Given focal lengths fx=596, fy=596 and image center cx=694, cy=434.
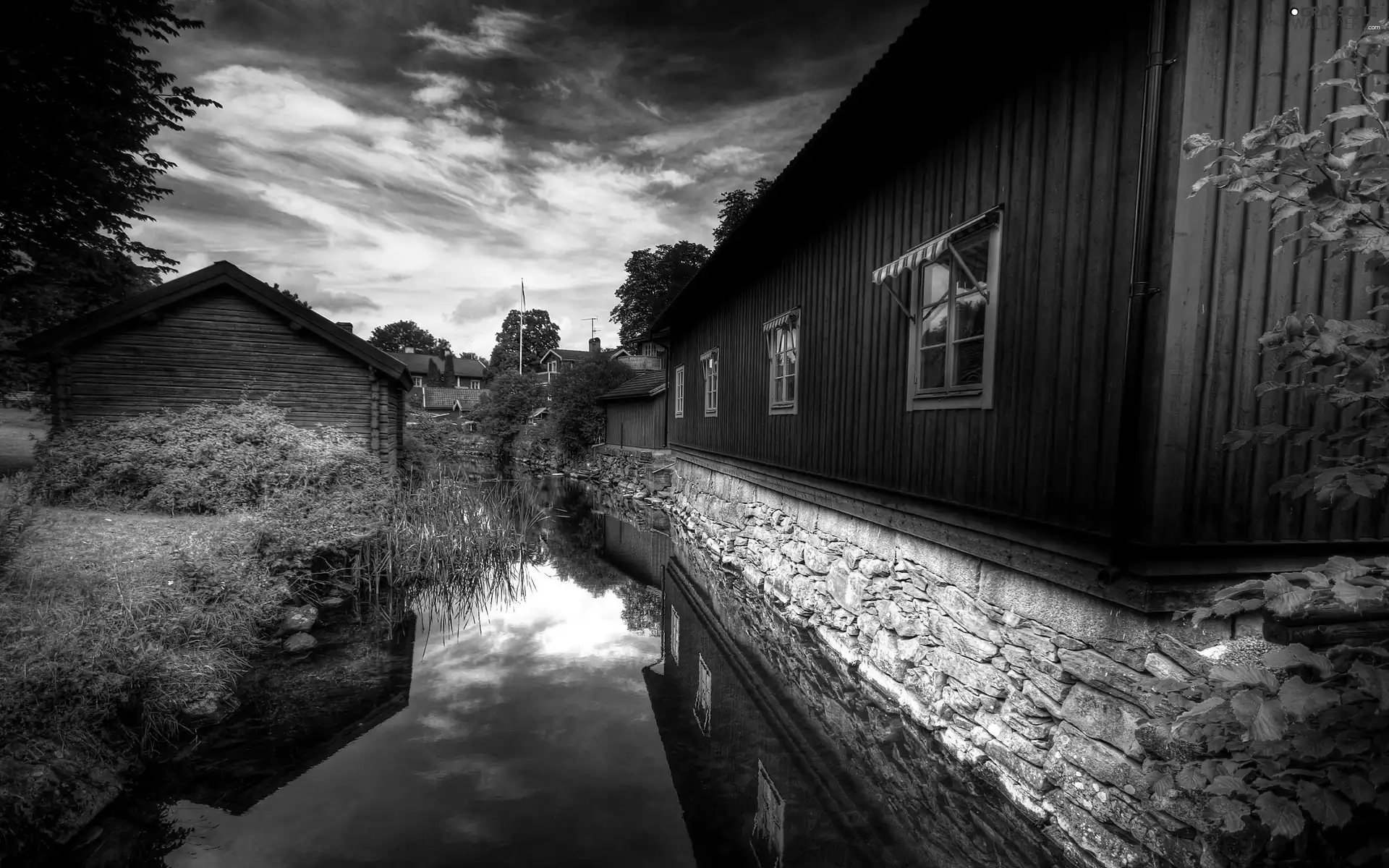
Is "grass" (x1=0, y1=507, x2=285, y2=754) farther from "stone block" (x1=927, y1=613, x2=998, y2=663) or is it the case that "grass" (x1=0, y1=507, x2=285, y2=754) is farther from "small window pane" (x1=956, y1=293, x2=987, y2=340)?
"small window pane" (x1=956, y1=293, x2=987, y2=340)

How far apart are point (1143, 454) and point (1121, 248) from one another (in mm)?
1055

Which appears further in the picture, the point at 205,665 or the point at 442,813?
the point at 205,665

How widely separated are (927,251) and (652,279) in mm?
40643

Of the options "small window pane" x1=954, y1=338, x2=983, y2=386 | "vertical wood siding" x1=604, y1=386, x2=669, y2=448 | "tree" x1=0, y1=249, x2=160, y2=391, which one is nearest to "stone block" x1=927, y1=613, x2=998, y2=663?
"small window pane" x1=954, y1=338, x2=983, y2=386

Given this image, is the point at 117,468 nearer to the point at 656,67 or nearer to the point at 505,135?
the point at 656,67

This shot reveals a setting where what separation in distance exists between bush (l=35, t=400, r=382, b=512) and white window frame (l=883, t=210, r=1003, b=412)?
8687 millimetres

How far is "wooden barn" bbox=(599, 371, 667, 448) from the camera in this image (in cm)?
1844

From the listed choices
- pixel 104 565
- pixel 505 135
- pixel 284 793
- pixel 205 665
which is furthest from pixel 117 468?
pixel 505 135

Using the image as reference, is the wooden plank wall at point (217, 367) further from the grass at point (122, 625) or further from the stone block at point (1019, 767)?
the stone block at point (1019, 767)

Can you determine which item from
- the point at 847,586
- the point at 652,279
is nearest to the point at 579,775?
the point at 847,586

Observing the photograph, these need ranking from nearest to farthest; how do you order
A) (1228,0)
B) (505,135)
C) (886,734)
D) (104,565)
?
1. (1228,0)
2. (886,734)
3. (104,565)
4. (505,135)

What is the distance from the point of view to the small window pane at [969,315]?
4145 millimetres

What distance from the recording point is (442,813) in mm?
3721

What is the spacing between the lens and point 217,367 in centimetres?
1130
